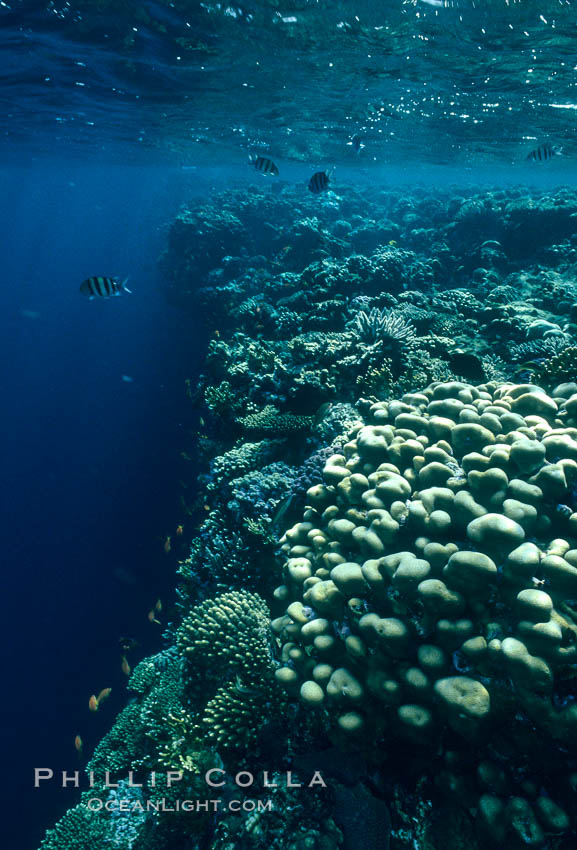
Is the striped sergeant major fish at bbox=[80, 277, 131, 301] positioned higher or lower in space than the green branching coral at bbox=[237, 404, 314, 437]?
higher

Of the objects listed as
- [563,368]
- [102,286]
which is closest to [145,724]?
[102,286]

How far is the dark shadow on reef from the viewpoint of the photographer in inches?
104

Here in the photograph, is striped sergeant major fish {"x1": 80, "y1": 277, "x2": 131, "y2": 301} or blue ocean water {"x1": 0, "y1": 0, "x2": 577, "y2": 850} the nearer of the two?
striped sergeant major fish {"x1": 80, "y1": 277, "x2": 131, "y2": 301}

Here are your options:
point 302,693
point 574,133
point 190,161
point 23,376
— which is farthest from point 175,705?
point 190,161

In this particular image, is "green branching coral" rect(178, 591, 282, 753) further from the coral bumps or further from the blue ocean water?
the blue ocean water

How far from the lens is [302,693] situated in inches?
131

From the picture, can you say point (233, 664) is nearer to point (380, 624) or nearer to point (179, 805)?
point (179, 805)

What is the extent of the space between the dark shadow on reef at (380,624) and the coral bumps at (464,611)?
0.01 meters

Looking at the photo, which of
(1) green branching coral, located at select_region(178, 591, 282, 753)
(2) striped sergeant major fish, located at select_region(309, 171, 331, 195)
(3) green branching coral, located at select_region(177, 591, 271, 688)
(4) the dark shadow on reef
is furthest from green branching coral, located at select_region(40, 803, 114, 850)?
(2) striped sergeant major fish, located at select_region(309, 171, 331, 195)

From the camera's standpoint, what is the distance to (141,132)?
26.3 m

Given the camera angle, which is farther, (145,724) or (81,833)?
(145,724)

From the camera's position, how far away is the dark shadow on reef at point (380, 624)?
8.68 feet

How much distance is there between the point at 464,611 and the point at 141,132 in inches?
1304

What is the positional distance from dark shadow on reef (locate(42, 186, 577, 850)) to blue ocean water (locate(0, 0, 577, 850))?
6.59 meters
